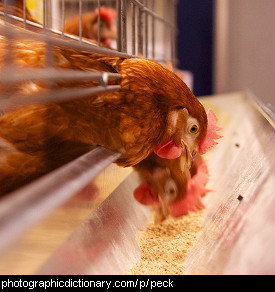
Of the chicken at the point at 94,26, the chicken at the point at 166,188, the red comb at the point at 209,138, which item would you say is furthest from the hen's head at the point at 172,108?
the chicken at the point at 94,26

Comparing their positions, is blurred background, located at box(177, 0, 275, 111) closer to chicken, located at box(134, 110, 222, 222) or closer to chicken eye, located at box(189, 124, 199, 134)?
chicken, located at box(134, 110, 222, 222)

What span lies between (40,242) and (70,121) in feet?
1.05

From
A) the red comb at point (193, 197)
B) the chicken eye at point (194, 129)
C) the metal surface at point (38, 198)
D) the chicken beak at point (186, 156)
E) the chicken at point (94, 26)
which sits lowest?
the red comb at point (193, 197)

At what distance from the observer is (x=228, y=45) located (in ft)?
13.7

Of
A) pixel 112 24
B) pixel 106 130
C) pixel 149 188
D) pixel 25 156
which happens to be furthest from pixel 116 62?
pixel 112 24

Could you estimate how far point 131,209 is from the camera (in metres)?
1.07

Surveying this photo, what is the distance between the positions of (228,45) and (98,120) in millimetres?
3702

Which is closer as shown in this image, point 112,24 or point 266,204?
point 266,204

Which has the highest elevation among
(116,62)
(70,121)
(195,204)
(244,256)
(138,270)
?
(116,62)

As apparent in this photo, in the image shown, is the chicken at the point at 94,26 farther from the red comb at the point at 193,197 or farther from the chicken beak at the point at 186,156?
the chicken beak at the point at 186,156

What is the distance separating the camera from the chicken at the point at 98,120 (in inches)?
28.9

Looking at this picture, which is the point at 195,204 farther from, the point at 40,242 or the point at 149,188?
the point at 40,242

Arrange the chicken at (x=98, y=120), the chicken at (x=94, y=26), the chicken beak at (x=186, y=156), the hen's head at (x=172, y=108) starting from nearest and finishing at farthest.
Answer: the chicken at (x=98, y=120)
the hen's head at (x=172, y=108)
the chicken beak at (x=186, y=156)
the chicken at (x=94, y=26)

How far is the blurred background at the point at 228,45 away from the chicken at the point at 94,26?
7.05ft
